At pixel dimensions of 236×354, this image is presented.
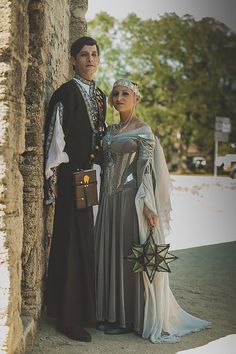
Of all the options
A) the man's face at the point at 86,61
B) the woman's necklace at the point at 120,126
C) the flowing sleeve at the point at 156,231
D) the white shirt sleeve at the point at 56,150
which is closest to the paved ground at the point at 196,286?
the flowing sleeve at the point at 156,231

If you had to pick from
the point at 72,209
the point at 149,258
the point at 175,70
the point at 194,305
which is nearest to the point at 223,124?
the point at 175,70

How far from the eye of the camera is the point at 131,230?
3.67 meters

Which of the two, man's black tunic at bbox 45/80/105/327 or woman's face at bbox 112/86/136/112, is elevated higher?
woman's face at bbox 112/86/136/112

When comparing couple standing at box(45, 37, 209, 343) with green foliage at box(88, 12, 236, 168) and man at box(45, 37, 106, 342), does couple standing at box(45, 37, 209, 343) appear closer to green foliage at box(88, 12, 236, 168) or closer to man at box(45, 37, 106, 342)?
man at box(45, 37, 106, 342)

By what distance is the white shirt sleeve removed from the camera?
3.35 meters

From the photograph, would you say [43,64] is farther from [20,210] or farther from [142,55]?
[142,55]

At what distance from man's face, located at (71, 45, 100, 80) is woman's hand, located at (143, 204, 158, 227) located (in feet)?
3.53

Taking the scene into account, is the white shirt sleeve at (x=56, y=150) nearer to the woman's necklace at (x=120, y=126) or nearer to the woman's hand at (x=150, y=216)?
the woman's necklace at (x=120, y=126)

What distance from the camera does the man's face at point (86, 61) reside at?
11.6ft

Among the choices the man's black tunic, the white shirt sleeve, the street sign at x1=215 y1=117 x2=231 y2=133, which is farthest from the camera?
the street sign at x1=215 y1=117 x2=231 y2=133

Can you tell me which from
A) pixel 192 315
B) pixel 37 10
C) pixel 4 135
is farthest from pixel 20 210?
pixel 192 315

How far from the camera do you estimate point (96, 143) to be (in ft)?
12.0

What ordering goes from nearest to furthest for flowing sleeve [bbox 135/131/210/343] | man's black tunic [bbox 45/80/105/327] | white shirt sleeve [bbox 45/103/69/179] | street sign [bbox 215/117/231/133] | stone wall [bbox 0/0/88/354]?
stone wall [bbox 0/0/88/354] < white shirt sleeve [bbox 45/103/69/179] < man's black tunic [bbox 45/80/105/327] < flowing sleeve [bbox 135/131/210/343] < street sign [bbox 215/117/231/133]

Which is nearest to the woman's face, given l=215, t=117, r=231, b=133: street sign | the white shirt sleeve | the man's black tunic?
the man's black tunic
